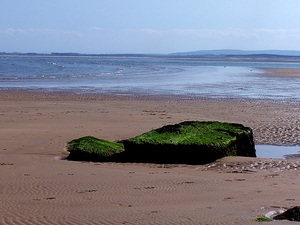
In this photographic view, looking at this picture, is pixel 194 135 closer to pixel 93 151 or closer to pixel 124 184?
pixel 93 151

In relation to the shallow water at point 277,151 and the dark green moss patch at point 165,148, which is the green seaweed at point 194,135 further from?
the shallow water at point 277,151

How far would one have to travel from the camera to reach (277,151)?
13844mm

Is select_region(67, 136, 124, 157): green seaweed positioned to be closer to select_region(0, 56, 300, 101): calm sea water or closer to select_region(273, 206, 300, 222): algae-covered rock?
select_region(273, 206, 300, 222): algae-covered rock

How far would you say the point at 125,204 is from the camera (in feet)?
25.2

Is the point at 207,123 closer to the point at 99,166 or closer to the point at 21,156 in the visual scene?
the point at 99,166

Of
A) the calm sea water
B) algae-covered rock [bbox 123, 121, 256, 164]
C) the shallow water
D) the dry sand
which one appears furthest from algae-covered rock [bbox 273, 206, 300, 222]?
the calm sea water

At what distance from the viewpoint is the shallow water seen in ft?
43.1

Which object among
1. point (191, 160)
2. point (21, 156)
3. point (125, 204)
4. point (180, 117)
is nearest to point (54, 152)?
point (21, 156)

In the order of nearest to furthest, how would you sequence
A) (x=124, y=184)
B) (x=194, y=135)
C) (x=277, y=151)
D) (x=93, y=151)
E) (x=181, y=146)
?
(x=124, y=184) < (x=181, y=146) < (x=93, y=151) < (x=194, y=135) < (x=277, y=151)

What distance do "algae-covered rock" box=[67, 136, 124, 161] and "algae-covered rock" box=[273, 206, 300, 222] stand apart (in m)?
5.26

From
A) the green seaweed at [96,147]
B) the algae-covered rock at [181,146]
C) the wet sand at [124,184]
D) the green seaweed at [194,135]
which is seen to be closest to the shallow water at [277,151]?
the wet sand at [124,184]

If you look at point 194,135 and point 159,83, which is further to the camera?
point 159,83

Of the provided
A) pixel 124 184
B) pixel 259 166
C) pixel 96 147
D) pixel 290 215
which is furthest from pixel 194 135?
pixel 290 215

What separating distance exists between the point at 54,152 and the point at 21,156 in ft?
3.46
